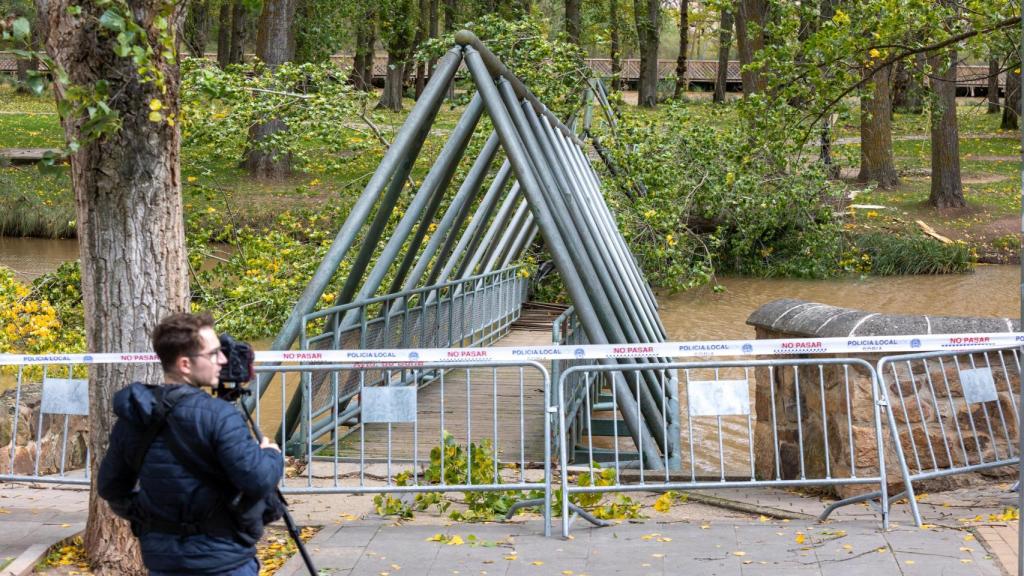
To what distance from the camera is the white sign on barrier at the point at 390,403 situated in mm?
6609

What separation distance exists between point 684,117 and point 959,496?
1080cm

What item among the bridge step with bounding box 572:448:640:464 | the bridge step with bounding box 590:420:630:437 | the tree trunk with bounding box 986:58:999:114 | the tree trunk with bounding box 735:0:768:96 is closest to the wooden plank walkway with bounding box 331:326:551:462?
the bridge step with bounding box 572:448:640:464

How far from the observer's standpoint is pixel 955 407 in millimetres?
7215

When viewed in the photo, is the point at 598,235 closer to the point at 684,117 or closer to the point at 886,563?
the point at 886,563

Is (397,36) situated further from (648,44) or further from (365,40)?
(648,44)

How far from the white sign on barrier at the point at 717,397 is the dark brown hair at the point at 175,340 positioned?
11.2ft

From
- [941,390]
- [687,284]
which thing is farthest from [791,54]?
[941,390]

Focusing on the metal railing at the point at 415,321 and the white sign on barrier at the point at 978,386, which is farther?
the metal railing at the point at 415,321

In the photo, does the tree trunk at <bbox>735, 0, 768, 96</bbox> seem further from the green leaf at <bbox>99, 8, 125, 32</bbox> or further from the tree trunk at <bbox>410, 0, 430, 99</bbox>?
the green leaf at <bbox>99, 8, 125, 32</bbox>

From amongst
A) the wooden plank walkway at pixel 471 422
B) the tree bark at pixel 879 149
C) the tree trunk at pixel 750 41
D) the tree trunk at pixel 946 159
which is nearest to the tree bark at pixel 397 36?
the tree trunk at pixel 750 41

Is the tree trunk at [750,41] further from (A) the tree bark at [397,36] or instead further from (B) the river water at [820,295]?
(A) the tree bark at [397,36]

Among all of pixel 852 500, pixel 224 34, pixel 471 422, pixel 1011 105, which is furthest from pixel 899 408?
pixel 224 34

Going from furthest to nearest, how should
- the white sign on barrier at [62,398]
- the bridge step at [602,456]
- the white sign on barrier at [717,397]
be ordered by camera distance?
the bridge step at [602,456], the white sign on barrier at [62,398], the white sign on barrier at [717,397]

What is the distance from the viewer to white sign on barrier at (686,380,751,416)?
659 centimetres
